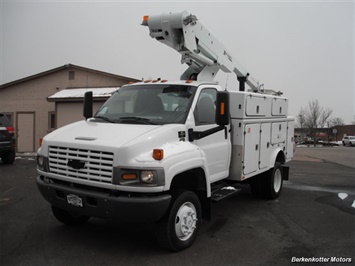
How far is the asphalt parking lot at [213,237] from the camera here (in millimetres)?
4199

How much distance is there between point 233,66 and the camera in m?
7.91

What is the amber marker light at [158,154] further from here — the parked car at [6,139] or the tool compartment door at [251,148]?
the parked car at [6,139]

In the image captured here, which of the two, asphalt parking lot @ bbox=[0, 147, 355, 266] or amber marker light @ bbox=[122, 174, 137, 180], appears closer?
amber marker light @ bbox=[122, 174, 137, 180]

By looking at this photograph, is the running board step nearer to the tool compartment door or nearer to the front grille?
the tool compartment door

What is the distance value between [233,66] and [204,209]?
13.5 feet

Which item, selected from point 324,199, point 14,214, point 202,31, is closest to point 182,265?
point 14,214

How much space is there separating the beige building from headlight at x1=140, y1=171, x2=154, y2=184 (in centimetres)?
1622

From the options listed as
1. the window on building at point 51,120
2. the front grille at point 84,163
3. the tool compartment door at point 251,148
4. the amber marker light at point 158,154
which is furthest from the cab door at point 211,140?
the window on building at point 51,120

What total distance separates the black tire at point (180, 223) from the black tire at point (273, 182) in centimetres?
309

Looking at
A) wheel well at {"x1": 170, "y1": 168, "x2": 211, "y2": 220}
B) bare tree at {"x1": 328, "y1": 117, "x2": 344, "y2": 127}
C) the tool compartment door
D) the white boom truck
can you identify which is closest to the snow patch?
the white boom truck

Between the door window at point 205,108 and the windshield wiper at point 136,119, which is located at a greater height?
the door window at point 205,108

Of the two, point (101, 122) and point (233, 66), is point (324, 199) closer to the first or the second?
point (233, 66)

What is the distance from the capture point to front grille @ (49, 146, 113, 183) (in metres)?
4.00

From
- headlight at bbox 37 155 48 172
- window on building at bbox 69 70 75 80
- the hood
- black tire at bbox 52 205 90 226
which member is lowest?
black tire at bbox 52 205 90 226
